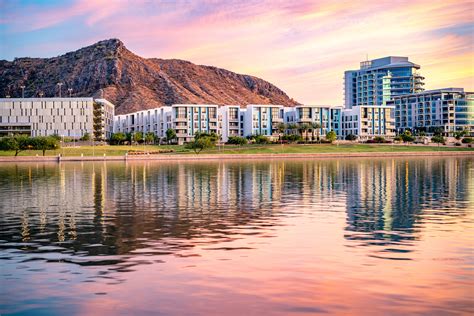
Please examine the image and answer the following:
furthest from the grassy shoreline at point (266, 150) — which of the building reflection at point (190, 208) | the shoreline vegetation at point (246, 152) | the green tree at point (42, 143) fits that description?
the building reflection at point (190, 208)

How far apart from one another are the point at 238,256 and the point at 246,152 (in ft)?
492

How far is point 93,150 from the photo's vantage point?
6732 inches

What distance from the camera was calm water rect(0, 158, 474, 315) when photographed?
17797 millimetres

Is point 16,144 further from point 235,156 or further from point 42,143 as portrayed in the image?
point 235,156

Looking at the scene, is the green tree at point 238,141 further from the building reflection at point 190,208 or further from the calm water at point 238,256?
the calm water at point 238,256

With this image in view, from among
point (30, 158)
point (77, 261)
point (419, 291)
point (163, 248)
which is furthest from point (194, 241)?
point (30, 158)

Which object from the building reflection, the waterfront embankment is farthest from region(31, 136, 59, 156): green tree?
the building reflection

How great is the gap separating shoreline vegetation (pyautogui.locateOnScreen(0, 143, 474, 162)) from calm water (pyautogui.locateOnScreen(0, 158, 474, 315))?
10878 cm

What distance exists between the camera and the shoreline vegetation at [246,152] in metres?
154

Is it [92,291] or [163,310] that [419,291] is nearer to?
[163,310]

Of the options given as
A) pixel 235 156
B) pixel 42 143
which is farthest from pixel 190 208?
pixel 42 143

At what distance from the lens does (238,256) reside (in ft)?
79.8

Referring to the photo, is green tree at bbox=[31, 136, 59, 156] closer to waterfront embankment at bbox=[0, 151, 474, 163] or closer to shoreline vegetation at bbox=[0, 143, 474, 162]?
shoreline vegetation at bbox=[0, 143, 474, 162]

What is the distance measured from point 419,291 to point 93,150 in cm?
16012
